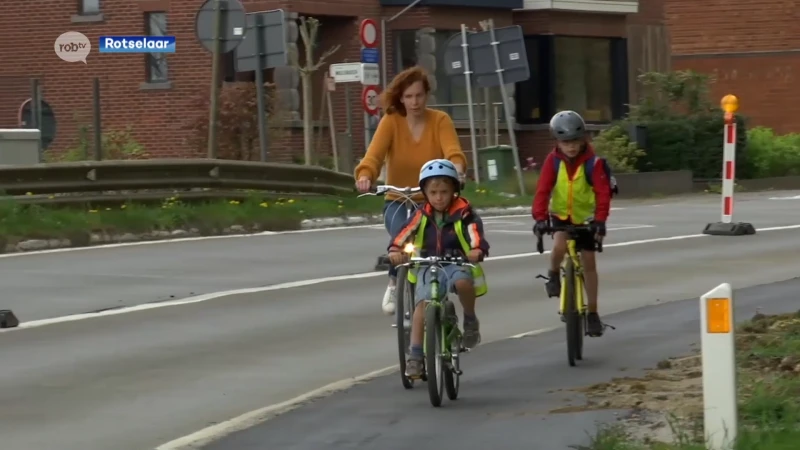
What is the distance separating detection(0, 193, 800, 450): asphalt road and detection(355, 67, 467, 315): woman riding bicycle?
1044mm

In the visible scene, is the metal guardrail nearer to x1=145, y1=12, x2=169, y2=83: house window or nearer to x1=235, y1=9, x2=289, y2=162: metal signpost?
x1=235, y1=9, x2=289, y2=162: metal signpost

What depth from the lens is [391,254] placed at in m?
9.07

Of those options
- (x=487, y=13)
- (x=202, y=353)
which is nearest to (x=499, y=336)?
(x=202, y=353)

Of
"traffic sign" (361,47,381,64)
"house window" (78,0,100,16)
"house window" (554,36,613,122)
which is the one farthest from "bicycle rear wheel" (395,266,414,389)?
"house window" (554,36,613,122)

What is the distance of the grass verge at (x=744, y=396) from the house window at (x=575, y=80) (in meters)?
30.6

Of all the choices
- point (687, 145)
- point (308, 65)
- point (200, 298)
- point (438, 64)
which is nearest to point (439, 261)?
point (200, 298)

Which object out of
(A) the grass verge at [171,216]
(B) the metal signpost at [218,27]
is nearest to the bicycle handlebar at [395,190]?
(A) the grass verge at [171,216]

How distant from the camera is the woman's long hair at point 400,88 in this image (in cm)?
1017

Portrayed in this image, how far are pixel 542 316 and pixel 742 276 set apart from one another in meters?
3.60

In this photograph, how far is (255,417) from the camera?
8586 millimetres

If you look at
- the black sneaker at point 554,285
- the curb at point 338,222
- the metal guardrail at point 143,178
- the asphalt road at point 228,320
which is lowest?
the asphalt road at point 228,320

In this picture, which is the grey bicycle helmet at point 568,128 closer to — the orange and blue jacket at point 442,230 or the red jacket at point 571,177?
the red jacket at point 571,177

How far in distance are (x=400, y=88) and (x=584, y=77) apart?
109ft

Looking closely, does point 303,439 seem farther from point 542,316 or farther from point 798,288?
point 798,288
